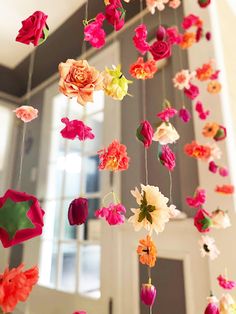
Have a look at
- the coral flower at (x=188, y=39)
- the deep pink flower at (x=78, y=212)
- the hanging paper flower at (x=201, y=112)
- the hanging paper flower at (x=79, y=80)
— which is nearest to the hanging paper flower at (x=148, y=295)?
the deep pink flower at (x=78, y=212)

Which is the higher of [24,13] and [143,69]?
[24,13]

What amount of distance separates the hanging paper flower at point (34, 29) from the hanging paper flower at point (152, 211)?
378mm

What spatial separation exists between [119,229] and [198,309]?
1.83 feet

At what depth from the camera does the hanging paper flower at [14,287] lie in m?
0.35

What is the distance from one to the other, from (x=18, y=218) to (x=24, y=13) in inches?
53.8

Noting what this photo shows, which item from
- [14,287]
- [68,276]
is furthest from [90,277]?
[14,287]

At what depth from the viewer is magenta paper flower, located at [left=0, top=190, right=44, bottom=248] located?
1.26 feet

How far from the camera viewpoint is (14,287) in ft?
1.17

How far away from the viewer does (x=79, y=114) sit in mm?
2193

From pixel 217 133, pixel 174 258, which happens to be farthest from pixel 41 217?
pixel 174 258

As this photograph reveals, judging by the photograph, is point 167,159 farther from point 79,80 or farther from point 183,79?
point 183,79

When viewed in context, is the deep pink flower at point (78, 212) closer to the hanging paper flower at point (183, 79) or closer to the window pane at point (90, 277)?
the hanging paper flower at point (183, 79)

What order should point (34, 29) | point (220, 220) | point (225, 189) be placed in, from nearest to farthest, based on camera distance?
1. point (34, 29)
2. point (220, 220)
3. point (225, 189)

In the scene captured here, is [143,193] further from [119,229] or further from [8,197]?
[119,229]
